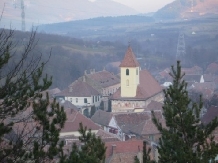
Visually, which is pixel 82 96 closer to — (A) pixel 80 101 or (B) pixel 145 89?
(A) pixel 80 101

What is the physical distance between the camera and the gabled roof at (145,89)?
4912 centimetres

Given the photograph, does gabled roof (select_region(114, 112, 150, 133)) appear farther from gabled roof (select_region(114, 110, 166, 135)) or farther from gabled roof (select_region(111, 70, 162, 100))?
gabled roof (select_region(111, 70, 162, 100))

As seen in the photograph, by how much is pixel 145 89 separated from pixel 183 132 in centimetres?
3857

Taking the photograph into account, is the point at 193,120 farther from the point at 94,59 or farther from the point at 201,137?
the point at 94,59

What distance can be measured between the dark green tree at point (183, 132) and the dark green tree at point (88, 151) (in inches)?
83.2

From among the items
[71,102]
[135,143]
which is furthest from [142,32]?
[135,143]

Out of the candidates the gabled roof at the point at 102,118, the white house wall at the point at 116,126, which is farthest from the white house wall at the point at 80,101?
the white house wall at the point at 116,126

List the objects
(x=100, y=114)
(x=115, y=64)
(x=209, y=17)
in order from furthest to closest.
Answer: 1. (x=209, y=17)
2. (x=115, y=64)
3. (x=100, y=114)

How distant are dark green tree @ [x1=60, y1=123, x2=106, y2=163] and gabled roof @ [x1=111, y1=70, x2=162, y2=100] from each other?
3819 cm

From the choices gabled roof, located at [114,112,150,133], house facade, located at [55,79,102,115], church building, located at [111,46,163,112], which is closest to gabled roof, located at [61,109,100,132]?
gabled roof, located at [114,112,150,133]

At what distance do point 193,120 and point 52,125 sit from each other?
11.2ft

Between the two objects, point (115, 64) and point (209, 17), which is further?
point (209, 17)

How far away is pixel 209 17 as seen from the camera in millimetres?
168375

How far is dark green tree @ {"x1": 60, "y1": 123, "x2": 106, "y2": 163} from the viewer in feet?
31.4
